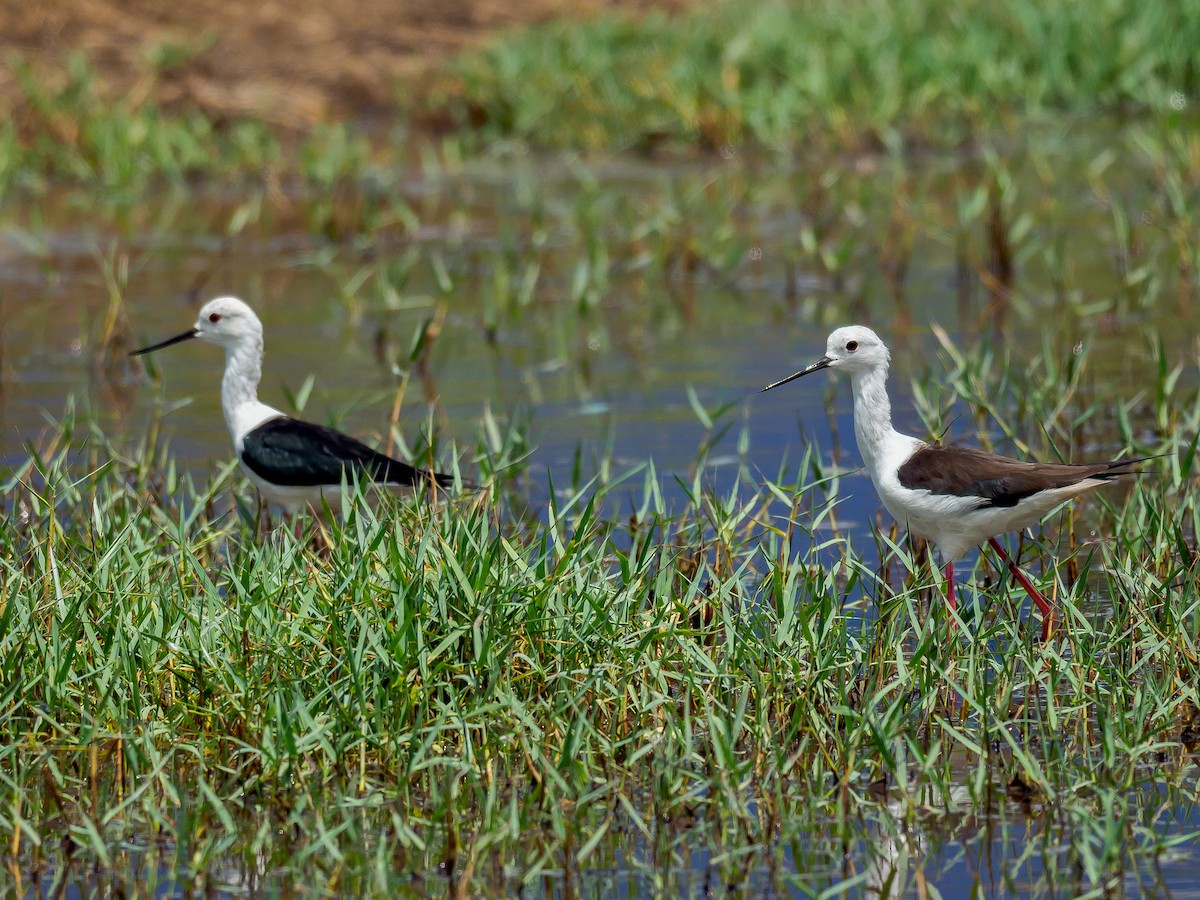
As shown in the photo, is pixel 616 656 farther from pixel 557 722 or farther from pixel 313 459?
pixel 313 459

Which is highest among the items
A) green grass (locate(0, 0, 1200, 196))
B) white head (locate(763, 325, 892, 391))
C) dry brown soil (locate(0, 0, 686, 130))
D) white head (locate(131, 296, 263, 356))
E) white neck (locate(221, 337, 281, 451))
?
dry brown soil (locate(0, 0, 686, 130))

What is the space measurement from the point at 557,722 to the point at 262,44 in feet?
49.3

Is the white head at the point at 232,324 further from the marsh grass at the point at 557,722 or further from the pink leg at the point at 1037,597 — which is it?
the pink leg at the point at 1037,597

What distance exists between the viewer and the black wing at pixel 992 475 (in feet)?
17.6

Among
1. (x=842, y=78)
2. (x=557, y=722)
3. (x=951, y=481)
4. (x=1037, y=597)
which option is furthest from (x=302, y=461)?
(x=842, y=78)

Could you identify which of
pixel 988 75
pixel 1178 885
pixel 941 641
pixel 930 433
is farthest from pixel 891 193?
pixel 1178 885

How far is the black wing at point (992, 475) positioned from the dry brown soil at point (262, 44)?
1116cm

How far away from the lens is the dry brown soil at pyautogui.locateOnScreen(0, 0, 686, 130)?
53.4 feet

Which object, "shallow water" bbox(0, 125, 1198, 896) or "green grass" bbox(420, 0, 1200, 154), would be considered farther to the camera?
"green grass" bbox(420, 0, 1200, 154)

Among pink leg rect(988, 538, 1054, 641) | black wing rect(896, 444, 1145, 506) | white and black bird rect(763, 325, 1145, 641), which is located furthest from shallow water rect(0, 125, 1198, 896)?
black wing rect(896, 444, 1145, 506)

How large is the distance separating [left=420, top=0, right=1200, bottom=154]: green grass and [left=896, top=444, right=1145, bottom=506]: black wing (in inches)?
342

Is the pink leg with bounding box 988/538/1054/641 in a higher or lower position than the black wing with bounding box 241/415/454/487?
lower

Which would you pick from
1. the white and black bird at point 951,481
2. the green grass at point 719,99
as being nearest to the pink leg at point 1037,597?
the white and black bird at point 951,481

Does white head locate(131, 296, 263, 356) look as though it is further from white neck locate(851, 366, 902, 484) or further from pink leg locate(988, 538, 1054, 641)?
pink leg locate(988, 538, 1054, 641)
